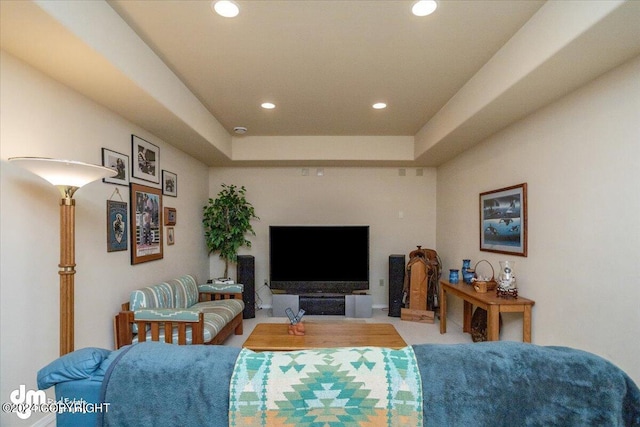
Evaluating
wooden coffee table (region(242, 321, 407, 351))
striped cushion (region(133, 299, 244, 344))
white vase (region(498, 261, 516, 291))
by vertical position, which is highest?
white vase (region(498, 261, 516, 291))

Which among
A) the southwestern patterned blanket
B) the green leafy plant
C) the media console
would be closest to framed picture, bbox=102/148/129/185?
the green leafy plant

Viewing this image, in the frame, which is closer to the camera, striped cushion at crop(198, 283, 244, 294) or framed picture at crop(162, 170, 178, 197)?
framed picture at crop(162, 170, 178, 197)

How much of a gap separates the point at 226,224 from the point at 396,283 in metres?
2.76

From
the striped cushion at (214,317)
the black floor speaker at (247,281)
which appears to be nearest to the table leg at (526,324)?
the striped cushion at (214,317)

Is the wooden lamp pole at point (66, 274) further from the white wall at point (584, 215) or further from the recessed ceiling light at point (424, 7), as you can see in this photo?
the white wall at point (584, 215)

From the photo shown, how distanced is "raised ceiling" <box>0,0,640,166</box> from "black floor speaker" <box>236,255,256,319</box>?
1.90 metres

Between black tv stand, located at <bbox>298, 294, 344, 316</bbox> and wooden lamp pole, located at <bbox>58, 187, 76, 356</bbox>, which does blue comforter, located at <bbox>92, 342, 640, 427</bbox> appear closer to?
wooden lamp pole, located at <bbox>58, 187, 76, 356</bbox>

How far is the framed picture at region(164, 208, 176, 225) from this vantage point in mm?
4004

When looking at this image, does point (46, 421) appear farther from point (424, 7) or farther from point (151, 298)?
point (424, 7)

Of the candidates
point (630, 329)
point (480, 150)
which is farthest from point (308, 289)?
point (630, 329)

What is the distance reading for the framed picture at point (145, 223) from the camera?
326 centimetres

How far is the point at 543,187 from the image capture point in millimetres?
2891

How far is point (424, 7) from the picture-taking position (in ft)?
6.76

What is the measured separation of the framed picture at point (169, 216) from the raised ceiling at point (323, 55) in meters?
0.84
